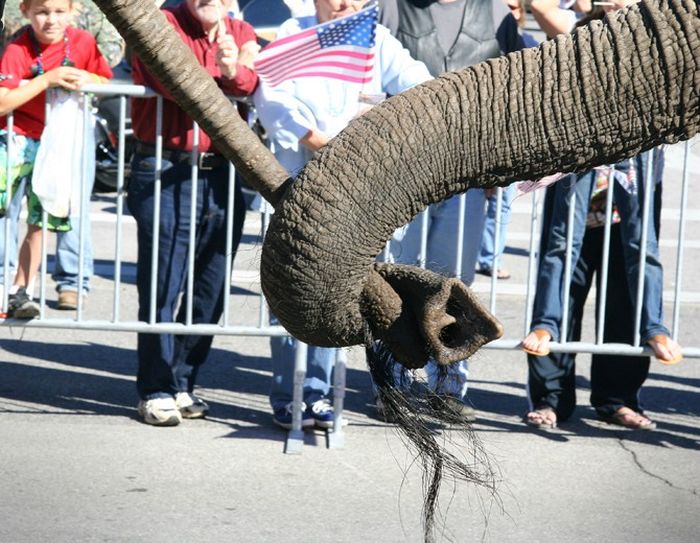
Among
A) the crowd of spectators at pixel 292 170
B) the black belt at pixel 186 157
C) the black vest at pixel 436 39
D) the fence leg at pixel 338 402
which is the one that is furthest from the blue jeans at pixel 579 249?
the black belt at pixel 186 157

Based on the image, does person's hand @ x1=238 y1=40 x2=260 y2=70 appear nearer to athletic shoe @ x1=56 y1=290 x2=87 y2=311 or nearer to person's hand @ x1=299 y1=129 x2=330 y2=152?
person's hand @ x1=299 y1=129 x2=330 y2=152

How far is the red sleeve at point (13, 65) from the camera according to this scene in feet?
21.8

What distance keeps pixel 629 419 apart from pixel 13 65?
3.47 metres

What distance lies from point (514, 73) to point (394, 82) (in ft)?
12.7

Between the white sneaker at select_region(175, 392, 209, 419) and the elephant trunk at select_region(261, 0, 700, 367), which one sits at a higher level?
the elephant trunk at select_region(261, 0, 700, 367)

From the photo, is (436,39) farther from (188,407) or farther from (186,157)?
(188,407)

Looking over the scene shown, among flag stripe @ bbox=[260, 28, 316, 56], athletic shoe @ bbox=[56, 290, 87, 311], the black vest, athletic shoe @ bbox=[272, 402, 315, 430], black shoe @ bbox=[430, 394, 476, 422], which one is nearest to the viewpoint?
black shoe @ bbox=[430, 394, 476, 422]

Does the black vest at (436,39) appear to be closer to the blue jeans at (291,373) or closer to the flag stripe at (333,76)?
the flag stripe at (333,76)

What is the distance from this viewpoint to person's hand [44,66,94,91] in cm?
657

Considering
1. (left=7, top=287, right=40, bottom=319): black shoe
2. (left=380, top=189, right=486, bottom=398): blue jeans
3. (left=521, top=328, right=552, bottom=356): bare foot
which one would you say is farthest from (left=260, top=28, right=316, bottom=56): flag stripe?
(left=521, top=328, right=552, bottom=356): bare foot

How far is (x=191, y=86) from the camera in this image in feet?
8.16

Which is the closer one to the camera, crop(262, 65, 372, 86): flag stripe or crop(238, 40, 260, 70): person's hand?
crop(262, 65, 372, 86): flag stripe

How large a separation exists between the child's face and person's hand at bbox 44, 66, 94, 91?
1.13 ft

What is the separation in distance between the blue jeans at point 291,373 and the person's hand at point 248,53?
1317 millimetres
